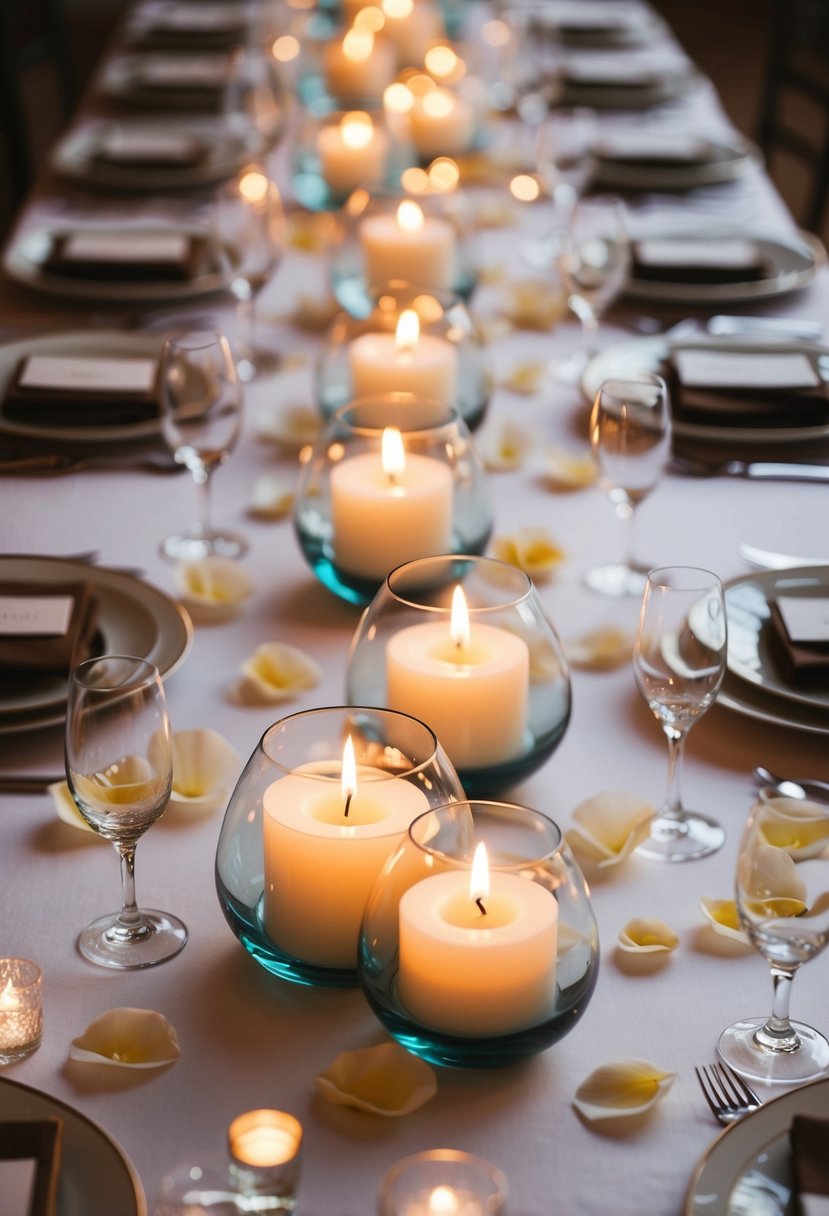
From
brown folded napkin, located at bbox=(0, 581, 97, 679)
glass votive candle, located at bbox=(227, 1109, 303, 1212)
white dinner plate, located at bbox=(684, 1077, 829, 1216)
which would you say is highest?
glass votive candle, located at bbox=(227, 1109, 303, 1212)

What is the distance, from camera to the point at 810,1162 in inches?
32.4

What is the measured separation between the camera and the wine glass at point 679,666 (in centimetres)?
117

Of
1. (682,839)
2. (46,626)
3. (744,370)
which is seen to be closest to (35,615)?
(46,626)

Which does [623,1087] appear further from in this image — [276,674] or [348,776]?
[276,674]

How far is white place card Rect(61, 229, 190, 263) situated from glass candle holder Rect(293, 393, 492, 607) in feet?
3.18

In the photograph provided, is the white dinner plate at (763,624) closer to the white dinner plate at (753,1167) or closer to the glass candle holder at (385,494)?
the glass candle holder at (385,494)

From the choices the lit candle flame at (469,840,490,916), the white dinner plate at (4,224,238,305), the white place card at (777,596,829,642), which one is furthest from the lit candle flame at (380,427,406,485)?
the white dinner plate at (4,224,238,305)

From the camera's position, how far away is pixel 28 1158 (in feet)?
2.70

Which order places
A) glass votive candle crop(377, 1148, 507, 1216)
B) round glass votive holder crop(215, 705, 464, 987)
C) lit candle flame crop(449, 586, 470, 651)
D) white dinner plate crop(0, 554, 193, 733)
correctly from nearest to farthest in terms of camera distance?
glass votive candle crop(377, 1148, 507, 1216) → round glass votive holder crop(215, 705, 464, 987) → lit candle flame crop(449, 586, 470, 651) → white dinner plate crop(0, 554, 193, 733)

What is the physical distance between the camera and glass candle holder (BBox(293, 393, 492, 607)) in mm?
1491

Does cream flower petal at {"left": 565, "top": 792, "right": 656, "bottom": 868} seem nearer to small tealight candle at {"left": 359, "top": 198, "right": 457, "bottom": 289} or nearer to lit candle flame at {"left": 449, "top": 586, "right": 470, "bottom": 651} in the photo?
lit candle flame at {"left": 449, "top": 586, "right": 470, "bottom": 651}

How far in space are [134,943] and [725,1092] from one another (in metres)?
0.42

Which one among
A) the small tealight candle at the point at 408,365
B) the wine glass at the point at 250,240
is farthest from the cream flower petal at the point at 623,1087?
the wine glass at the point at 250,240

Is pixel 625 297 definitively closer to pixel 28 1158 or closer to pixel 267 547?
pixel 267 547
